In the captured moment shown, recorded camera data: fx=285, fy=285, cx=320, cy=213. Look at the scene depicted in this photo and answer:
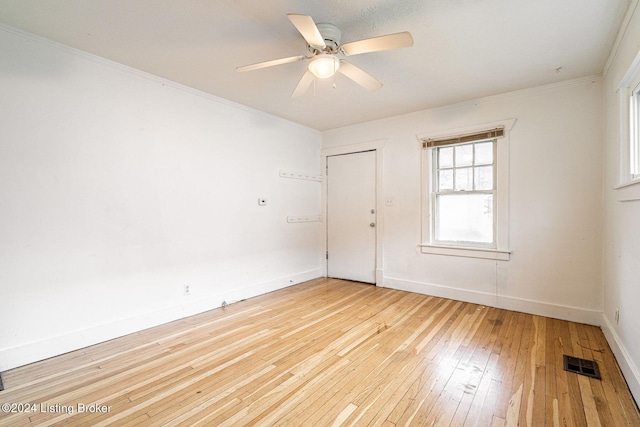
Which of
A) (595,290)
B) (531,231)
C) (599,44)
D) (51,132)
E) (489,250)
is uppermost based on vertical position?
(599,44)

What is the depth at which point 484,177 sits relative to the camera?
3.53 meters

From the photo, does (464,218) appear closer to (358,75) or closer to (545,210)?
(545,210)

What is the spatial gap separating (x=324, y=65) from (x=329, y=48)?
116 mm

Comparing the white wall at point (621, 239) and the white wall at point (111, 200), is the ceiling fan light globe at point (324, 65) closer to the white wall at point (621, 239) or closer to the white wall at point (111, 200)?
the white wall at point (111, 200)

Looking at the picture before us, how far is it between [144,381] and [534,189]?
404 cm

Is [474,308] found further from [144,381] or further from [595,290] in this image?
[144,381]

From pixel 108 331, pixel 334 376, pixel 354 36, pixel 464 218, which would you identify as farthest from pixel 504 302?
pixel 108 331

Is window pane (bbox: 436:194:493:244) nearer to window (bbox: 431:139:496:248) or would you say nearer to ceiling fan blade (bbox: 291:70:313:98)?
window (bbox: 431:139:496:248)

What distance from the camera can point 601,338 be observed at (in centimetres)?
255

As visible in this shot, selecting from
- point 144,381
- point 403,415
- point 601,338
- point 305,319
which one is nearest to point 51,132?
point 144,381

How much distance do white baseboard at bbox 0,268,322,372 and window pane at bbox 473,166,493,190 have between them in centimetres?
310

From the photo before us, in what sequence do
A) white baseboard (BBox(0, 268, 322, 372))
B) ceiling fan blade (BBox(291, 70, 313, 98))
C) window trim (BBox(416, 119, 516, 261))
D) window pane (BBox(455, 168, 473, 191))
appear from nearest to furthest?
1. white baseboard (BBox(0, 268, 322, 372))
2. ceiling fan blade (BBox(291, 70, 313, 98))
3. window trim (BBox(416, 119, 516, 261))
4. window pane (BBox(455, 168, 473, 191))

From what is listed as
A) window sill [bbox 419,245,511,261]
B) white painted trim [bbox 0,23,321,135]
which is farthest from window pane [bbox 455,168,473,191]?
white painted trim [bbox 0,23,321,135]

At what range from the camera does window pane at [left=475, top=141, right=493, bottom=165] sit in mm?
3486
